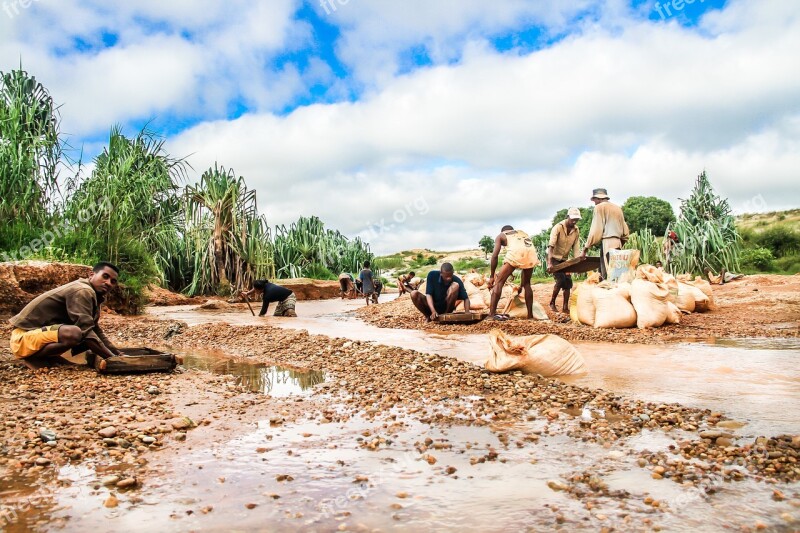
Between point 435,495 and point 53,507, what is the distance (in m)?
1.45

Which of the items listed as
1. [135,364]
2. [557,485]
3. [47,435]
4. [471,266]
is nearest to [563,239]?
[135,364]

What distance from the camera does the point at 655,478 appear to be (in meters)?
2.41

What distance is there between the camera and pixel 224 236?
54.8 ft

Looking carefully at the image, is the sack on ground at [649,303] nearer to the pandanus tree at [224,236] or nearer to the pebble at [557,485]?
the pebble at [557,485]

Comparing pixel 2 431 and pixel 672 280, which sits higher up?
pixel 672 280

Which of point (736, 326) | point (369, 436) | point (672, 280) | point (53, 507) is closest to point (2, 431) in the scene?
point (53, 507)

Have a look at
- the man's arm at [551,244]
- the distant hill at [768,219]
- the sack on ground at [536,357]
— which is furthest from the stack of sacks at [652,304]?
the distant hill at [768,219]

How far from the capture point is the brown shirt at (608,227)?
8.59m

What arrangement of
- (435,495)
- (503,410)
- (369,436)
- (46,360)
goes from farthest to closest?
(46,360), (503,410), (369,436), (435,495)

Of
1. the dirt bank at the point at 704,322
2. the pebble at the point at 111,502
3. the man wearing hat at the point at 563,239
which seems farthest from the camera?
the man wearing hat at the point at 563,239

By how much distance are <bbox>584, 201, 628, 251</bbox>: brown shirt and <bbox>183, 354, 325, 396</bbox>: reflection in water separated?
197 inches

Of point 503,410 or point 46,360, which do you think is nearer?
point 503,410

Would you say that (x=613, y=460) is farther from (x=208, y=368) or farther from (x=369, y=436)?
(x=208, y=368)

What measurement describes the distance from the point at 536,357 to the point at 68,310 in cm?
389
